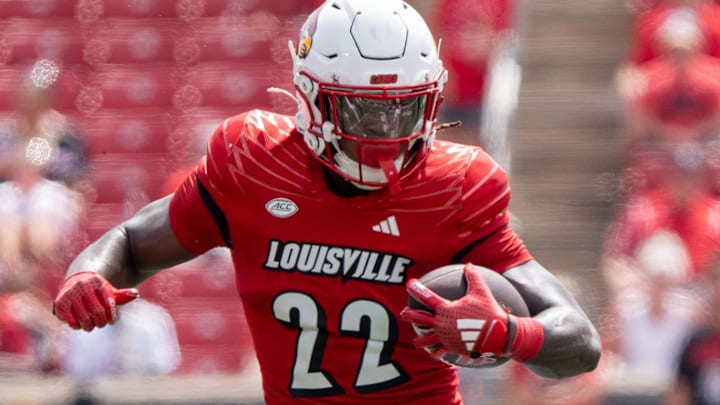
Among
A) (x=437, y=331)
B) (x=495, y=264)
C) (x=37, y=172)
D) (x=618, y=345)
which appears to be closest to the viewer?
(x=437, y=331)

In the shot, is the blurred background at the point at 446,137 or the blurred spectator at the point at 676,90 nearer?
the blurred background at the point at 446,137

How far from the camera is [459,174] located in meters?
3.45

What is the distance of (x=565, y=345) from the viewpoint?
3170 millimetres

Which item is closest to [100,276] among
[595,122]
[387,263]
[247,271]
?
[247,271]

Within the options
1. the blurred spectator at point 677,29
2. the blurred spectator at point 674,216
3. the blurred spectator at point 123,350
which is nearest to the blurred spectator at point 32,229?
the blurred spectator at point 123,350

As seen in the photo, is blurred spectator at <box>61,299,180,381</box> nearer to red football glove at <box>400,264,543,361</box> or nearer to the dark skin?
the dark skin

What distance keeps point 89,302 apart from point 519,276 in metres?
1.07

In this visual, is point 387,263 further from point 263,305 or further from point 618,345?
point 618,345

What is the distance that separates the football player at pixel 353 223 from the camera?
3.38 m

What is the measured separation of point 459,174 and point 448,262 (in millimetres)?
227

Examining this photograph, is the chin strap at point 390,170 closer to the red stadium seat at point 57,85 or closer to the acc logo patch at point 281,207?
the acc logo patch at point 281,207

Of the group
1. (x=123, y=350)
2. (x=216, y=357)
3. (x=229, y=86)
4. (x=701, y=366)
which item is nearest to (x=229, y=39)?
(x=229, y=86)

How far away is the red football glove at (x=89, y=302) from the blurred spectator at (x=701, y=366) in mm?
3141

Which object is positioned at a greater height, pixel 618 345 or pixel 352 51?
pixel 352 51
